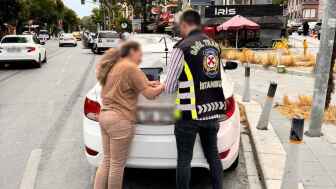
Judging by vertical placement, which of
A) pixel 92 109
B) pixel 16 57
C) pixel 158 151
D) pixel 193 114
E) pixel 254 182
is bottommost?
pixel 254 182

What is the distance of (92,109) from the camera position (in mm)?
4824

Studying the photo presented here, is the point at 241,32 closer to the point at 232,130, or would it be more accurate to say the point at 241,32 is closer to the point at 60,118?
the point at 60,118

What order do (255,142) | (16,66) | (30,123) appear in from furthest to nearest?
(16,66), (30,123), (255,142)

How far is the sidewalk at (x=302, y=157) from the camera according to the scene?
493cm

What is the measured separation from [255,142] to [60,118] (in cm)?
399

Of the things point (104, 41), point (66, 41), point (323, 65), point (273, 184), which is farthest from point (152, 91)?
point (66, 41)

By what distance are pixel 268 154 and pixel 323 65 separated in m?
1.70

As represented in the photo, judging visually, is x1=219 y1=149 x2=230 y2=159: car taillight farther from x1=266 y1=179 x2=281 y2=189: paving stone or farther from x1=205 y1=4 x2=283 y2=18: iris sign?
x1=205 y1=4 x2=283 y2=18: iris sign

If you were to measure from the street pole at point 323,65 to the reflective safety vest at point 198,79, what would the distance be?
10.4 ft

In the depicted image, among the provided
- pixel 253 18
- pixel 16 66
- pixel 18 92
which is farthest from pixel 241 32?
pixel 18 92

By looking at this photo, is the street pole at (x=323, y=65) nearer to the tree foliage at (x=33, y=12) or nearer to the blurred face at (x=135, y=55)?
the blurred face at (x=135, y=55)

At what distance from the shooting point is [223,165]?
4.77 metres

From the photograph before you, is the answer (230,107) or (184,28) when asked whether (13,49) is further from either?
(184,28)

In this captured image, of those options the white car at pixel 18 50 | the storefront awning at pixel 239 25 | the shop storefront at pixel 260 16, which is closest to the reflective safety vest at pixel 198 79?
the white car at pixel 18 50
